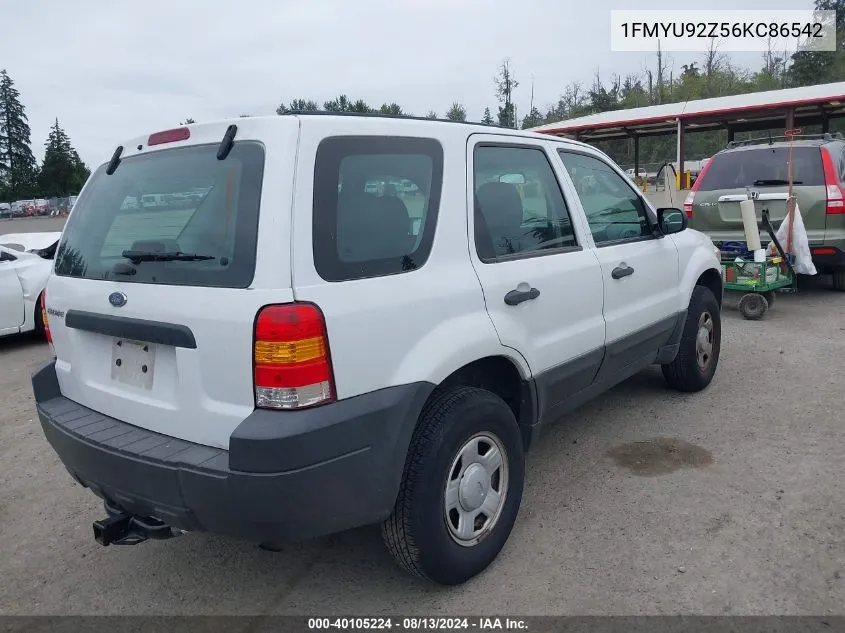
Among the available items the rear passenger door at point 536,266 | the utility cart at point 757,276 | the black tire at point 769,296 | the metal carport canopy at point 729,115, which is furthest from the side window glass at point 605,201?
the metal carport canopy at point 729,115

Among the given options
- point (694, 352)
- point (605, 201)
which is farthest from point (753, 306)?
point (605, 201)

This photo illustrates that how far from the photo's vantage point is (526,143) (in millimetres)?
3410

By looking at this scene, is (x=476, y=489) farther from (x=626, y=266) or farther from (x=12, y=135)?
(x=12, y=135)

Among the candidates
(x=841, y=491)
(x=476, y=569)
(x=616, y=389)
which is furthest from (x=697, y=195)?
(x=476, y=569)

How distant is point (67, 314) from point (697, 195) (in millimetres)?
7695

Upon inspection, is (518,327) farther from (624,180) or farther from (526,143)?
(624,180)

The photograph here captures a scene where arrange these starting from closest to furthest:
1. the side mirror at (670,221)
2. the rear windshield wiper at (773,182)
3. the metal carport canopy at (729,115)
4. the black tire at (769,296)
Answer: the side mirror at (670,221) < the black tire at (769,296) < the rear windshield wiper at (773,182) < the metal carport canopy at (729,115)

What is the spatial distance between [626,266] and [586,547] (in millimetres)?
1646

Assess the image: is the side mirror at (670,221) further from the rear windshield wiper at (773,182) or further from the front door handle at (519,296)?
the rear windshield wiper at (773,182)

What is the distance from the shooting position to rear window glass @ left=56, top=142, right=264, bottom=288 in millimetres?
2271

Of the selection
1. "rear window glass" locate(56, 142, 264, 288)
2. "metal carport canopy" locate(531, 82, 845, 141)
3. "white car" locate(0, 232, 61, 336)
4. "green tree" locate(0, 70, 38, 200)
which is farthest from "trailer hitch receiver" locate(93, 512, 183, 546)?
"green tree" locate(0, 70, 38, 200)

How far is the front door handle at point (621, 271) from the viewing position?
3734mm

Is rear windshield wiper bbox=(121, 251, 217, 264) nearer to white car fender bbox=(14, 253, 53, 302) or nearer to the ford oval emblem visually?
the ford oval emblem

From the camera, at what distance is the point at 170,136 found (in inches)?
104
